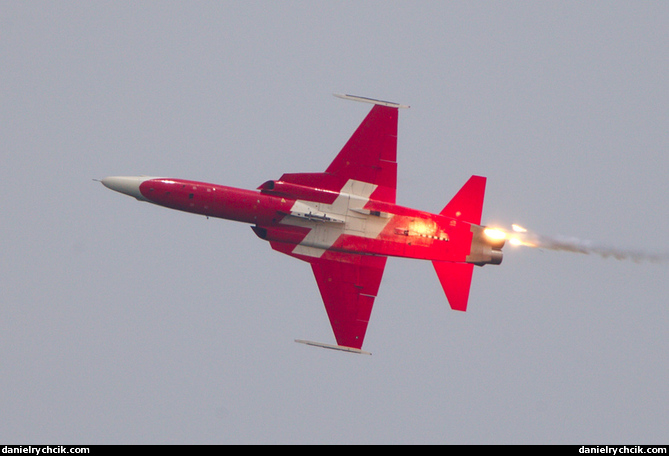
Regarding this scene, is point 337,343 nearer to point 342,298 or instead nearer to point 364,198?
point 342,298

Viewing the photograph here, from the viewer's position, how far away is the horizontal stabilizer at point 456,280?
154ft

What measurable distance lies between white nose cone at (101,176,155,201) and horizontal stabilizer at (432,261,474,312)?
15798 mm

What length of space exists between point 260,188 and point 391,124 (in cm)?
770

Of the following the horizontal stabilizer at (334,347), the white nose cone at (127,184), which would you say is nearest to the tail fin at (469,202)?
the horizontal stabilizer at (334,347)

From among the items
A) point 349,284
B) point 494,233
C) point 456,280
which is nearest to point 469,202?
point 494,233

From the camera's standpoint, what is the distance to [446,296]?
47.1 metres

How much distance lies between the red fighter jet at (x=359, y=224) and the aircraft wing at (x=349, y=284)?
0.05m

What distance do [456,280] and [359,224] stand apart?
19.4ft

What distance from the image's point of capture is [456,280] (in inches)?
1855

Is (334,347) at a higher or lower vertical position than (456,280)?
lower

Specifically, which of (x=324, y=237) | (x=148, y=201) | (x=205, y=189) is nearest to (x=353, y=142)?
(x=324, y=237)

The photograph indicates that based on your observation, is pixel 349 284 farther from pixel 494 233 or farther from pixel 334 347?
pixel 494 233

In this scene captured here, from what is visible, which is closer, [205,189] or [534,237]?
[205,189]

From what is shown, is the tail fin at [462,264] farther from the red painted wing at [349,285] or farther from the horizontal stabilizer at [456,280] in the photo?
the red painted wing at [349,285]
